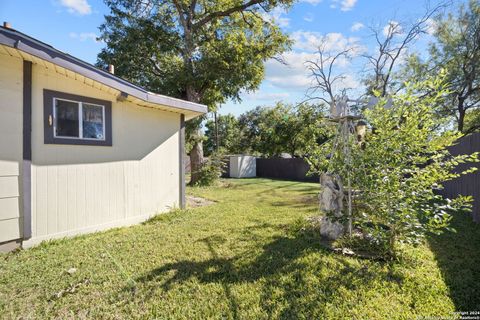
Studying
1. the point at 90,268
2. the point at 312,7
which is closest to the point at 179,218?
the point at 90,268

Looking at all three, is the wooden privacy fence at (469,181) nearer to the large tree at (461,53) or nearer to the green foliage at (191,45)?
the green foliage at (191,45)

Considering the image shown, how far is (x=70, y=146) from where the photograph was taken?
13.5ft

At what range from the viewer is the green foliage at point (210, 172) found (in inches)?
438

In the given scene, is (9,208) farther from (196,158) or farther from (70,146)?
(196,158)

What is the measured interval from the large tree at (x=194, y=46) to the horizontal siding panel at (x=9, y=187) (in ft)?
23.2

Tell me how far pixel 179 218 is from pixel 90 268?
2328 millimetres

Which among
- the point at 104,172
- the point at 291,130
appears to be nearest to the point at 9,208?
the point at 104,172

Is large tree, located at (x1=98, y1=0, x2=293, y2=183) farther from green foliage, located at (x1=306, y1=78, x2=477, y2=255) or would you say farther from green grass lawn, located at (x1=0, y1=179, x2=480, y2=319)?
green foliage, located at (x1=306, y1=78, x2=477, y2=255)

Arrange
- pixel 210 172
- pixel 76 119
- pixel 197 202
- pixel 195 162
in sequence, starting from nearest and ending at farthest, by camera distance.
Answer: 1. pixel 76 119
2. pixel 197 202
3. pixel 210 172
4. pixel 195 162

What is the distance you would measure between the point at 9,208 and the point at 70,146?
1199 millimetres

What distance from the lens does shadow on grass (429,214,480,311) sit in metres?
2.40

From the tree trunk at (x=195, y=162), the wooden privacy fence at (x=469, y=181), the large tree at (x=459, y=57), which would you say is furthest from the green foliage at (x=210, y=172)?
the large tree at (x=459, y=57)

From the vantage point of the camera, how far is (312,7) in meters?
10.4

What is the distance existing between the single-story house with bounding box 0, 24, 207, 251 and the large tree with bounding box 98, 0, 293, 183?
186 inches
